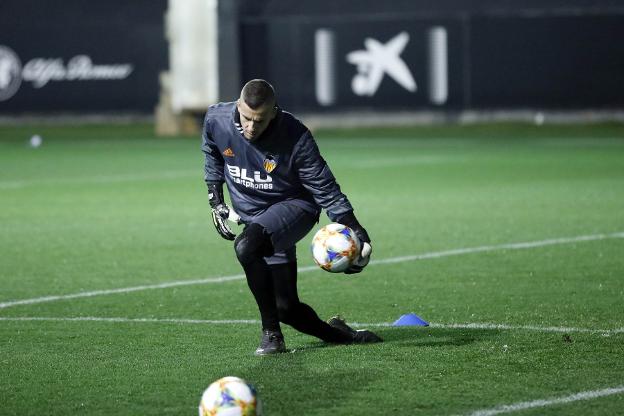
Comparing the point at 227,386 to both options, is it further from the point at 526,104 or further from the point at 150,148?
the point at 526,104

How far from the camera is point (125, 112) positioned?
34250 millimetres

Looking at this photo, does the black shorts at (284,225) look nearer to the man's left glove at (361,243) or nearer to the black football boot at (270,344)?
the man's left glove at (361,243)

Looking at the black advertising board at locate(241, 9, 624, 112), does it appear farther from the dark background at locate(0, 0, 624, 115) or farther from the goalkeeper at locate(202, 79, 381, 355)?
the goalkeeper at locate(202, 79, 381, 355)

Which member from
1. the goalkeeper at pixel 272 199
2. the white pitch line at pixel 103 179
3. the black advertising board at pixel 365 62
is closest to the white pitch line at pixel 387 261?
the goalkeeper at pixel 272 199

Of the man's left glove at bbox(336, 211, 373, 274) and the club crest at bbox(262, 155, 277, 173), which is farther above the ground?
the club crest at bbox(262, 155, 277, 173)

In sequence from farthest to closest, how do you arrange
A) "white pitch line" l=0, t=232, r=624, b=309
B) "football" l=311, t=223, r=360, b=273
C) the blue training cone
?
1. "white pitch line" l=0, t=232, r=624, b=309
2. the blue training cone
3. "football" l=311, t=223, r=360, b=273

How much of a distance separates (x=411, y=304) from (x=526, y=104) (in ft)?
70.0

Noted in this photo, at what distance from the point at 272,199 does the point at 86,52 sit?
26659mm

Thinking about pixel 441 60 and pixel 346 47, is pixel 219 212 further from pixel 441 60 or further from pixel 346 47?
pixel 346 47

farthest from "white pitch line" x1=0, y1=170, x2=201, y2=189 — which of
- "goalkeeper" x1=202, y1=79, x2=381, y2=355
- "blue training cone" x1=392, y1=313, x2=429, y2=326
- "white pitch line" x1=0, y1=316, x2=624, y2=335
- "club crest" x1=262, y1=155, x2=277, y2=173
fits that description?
"club crest" x1=262, y1=155, x2=277, y2=173

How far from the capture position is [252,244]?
311 inches

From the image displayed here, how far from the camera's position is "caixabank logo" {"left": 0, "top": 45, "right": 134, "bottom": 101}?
112 ft

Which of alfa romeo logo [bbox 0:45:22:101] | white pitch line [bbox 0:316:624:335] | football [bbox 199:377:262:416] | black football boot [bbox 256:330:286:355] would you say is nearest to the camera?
football [bbox 199:377:262:416]

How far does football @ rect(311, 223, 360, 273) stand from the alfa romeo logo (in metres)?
27.8
